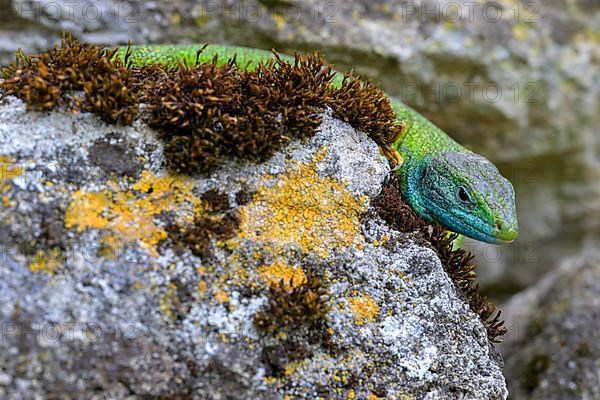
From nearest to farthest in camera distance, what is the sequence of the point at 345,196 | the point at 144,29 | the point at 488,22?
1. the point at 345,196
2. the point at 144,29
3. the point at 488,22

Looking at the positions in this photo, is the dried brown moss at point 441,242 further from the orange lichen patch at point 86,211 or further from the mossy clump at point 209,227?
the orange lichen patch at point 86,211

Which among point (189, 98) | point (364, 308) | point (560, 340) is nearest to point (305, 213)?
point (364, 308)

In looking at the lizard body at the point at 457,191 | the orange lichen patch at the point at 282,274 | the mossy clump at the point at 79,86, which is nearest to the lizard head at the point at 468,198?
the lizard body at the point at 457,191

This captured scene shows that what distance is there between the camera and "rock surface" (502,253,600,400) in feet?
17.7

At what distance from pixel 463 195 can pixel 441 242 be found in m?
0.47

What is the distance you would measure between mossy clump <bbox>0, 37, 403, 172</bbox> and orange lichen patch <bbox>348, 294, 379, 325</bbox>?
102 centimetres

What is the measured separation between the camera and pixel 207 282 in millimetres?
3051

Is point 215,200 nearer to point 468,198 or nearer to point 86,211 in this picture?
point 86,211

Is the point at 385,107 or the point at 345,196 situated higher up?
the point at 385,107

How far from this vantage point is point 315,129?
3.62m

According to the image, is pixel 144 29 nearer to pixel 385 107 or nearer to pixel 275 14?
pixel 275 14

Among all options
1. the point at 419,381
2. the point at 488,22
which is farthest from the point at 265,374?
the point at 488,22

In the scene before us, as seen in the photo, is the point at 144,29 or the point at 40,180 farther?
the point at 144,29

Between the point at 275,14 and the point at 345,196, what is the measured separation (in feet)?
11.3
